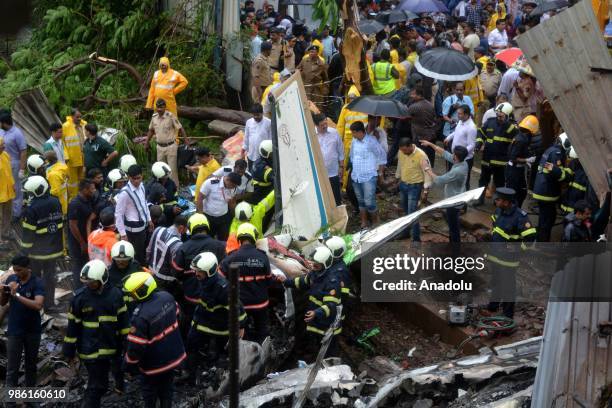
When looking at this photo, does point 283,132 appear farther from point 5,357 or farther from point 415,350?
point 5,357

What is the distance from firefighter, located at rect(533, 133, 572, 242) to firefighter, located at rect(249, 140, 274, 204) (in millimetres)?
3118

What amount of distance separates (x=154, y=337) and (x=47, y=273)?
3.10 m

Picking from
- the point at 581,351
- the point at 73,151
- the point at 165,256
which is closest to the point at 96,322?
the point at 165,256

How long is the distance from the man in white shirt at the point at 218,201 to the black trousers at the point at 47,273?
1843mm

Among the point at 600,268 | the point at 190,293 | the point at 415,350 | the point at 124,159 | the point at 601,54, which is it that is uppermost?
the point at 601,54

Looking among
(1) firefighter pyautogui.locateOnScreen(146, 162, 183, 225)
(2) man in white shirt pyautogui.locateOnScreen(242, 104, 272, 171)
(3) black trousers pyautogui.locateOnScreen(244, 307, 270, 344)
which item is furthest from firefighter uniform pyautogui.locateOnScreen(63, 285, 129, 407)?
(2) man in white shirt pyautogui.locateOnScreen(242, 104, 272, 171)

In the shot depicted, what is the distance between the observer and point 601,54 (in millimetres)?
6660

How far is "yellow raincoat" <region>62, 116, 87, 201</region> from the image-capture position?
37.0 feet

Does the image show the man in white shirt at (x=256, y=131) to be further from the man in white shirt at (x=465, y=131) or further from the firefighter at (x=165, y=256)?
the firefighter at (x=165, y=256)

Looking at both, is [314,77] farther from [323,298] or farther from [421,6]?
[323,298]

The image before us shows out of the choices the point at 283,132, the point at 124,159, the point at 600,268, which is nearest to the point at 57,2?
the point at 124,159

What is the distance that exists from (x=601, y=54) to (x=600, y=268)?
96.3 inches

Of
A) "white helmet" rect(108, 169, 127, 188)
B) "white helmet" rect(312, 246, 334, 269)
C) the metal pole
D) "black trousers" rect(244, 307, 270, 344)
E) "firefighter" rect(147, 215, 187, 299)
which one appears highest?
the metal pole

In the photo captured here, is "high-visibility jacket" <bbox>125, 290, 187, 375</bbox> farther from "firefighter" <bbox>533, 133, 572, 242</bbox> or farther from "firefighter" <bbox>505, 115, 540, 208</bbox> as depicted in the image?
"firefighter" <bbox>505, 115, 540, 208</bbox>
